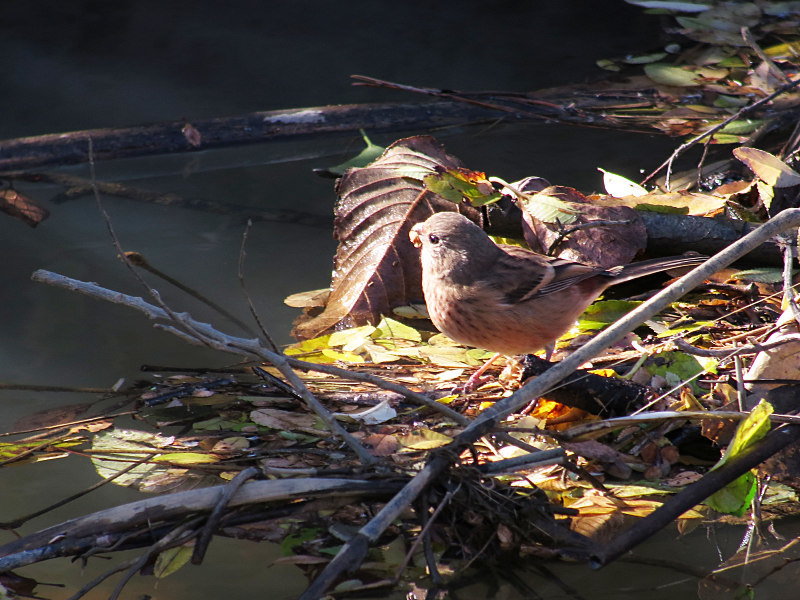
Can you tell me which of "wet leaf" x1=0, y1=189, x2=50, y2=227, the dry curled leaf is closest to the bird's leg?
the dry curled leaf

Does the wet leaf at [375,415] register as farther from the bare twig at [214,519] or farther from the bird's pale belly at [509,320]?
the bare twig at [214,519]

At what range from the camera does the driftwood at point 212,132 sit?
4.11 meters

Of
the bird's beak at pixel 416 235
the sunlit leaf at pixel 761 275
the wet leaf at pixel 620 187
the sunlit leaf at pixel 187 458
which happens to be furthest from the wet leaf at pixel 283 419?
the wet leaf at pixel 620 187

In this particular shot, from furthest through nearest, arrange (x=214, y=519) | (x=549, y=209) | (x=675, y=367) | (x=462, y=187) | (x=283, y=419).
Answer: (x=462, y=187)
(x=549, y=209)
(x=675, y=367)
(x=283, y=419)
(x=214, y=519)

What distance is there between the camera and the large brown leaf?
3127 mm

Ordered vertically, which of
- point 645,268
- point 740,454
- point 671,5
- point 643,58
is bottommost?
point 740,454

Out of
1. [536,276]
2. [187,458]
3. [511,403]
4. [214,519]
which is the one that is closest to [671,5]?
[536,276]

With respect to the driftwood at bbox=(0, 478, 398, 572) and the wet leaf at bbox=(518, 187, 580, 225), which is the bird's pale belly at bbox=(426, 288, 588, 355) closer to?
the wet leaf at bbox=(518, 187, 580, 225)

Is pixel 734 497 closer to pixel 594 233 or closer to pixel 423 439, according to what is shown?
pixel 423 439

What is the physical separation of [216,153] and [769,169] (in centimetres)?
267

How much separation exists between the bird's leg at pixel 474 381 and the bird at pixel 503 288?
0.22 ft

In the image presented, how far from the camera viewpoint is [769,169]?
2961mm

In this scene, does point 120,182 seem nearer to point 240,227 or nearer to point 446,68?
point 240,227

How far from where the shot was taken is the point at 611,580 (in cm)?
176
